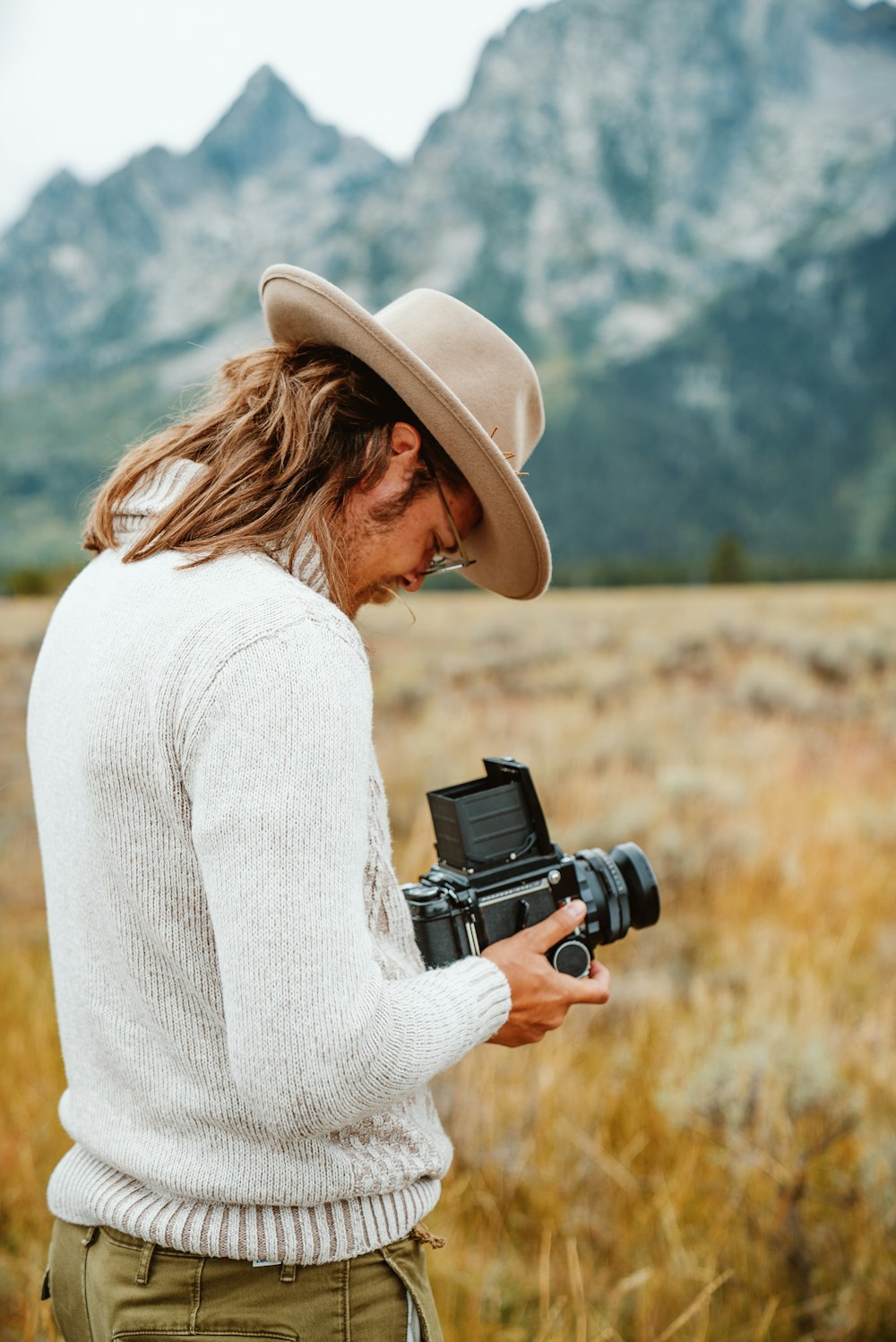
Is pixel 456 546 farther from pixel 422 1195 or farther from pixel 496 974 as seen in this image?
pixel 422 1195

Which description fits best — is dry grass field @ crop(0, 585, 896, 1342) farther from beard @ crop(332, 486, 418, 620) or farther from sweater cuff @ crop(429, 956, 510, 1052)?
sweater cuff @ crop(429, 956, 510, 1052)

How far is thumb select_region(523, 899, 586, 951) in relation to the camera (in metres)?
1.38

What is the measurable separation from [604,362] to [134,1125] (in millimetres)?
177462

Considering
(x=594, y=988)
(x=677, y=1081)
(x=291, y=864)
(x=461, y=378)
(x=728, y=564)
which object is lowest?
(x=677, y=1081)

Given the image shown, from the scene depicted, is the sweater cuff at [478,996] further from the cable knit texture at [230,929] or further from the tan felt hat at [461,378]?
the tan felt hat at [461,378]

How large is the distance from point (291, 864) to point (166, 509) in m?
0.45

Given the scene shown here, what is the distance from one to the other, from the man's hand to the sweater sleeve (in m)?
0.34

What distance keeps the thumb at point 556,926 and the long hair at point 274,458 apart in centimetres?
51

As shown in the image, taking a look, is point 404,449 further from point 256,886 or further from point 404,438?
point 256,886

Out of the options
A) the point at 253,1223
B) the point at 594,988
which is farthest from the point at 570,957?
the point at 253,1223

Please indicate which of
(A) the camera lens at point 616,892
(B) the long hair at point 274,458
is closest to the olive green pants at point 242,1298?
(A) the camera lens at point 616,892

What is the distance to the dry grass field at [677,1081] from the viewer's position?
234 cm

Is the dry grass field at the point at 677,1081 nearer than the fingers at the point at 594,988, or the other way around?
the fingers at the point at 594,988

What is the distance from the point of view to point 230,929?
938 millimetres
